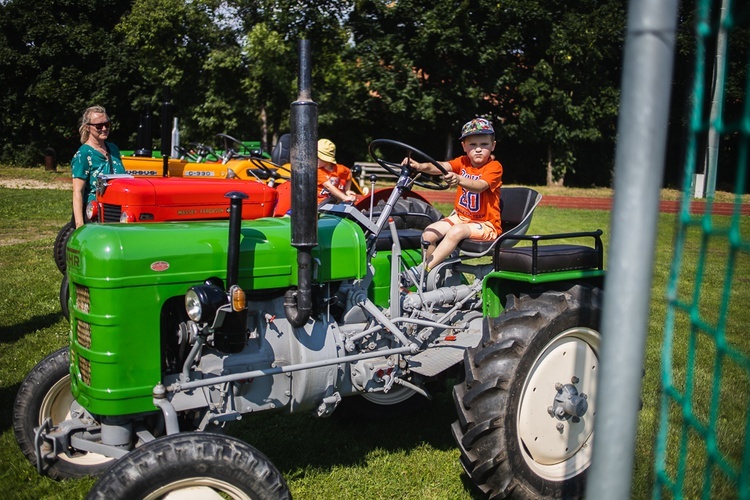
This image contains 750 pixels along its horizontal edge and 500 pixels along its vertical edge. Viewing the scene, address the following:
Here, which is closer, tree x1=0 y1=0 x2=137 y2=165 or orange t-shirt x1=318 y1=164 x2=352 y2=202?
orange t-shirt x1=318 y1=164 x2=352 y2=202

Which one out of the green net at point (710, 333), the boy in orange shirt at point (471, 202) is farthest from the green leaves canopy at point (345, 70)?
the boy in orange shirt at point (471, 202)

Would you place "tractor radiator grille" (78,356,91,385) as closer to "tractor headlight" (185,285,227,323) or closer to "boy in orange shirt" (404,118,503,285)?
"tractor headlight" (185,285,227,323)

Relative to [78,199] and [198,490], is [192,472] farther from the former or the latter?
[78,199]

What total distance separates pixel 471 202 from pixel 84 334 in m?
2.22

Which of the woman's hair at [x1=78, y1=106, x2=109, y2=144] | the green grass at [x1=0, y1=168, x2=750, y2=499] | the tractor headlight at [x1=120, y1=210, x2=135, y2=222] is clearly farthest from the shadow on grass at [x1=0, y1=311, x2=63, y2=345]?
the woman's hair at [x1=78, y1=106, x2=109, y2=144]

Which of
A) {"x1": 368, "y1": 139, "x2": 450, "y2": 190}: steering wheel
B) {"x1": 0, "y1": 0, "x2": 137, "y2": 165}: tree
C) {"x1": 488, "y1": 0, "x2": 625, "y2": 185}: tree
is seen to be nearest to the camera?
{"x1": 368, "y1": 139, "x2": 450, "y2": 190}: steering wheel

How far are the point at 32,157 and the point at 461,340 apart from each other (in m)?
25.6

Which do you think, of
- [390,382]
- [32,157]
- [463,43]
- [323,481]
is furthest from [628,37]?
[32,157]

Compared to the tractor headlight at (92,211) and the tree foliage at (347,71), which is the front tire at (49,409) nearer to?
the tractor headlight at (92,211)

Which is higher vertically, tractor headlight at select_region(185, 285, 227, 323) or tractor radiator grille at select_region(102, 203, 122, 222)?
tractor radiator grille at select_region(102, 203, 122, 222)

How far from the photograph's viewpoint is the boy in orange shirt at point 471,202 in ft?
12.5

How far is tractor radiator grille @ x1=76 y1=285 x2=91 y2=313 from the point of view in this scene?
104 inches

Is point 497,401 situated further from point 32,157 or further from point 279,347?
point 32,157

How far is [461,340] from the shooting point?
3.55 m
